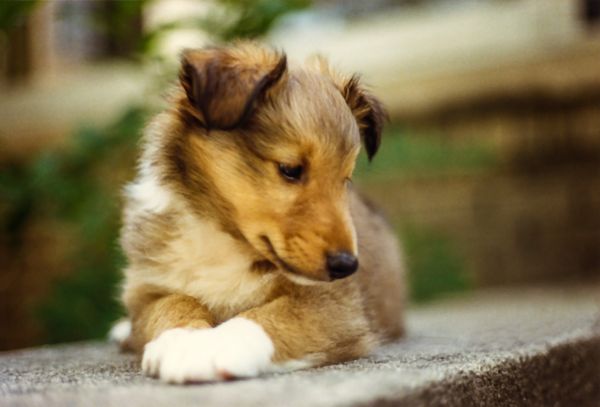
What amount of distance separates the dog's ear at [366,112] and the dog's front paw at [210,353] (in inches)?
35.6

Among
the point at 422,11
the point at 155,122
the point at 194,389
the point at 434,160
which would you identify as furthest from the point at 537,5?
the point at 194,389

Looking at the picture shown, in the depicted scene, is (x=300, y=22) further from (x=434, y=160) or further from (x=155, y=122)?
(x=155, y=122)

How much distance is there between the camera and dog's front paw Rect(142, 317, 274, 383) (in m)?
1.82

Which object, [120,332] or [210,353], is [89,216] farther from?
[210,353]

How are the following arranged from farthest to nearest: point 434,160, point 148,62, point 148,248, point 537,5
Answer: point 537,5 < point 434,160 < point 148,62 < point 148,248

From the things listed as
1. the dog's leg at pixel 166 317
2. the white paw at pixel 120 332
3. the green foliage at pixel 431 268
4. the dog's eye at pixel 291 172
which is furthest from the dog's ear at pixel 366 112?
the green foliage at pixel 431 268

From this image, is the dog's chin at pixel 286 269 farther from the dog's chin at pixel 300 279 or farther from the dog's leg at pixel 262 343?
the dog's leg at pixel 262 343

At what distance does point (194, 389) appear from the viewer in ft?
5.66

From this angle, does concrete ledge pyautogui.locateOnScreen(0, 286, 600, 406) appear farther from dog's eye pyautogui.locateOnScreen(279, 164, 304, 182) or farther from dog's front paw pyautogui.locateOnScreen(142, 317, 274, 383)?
dog's eye pyautogui.locateOnScreen(279, 164, 304, 182)

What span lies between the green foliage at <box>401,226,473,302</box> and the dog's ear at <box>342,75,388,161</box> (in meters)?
3.20

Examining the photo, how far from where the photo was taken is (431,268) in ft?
19.4

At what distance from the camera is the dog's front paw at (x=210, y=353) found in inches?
71.7

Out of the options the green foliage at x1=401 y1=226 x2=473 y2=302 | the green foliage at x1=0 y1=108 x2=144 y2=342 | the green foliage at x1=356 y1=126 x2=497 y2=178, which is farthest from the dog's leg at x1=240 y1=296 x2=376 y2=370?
the green foliage at x1=401 y1=226 x2=473 y2=302

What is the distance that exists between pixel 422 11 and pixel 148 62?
299cm
